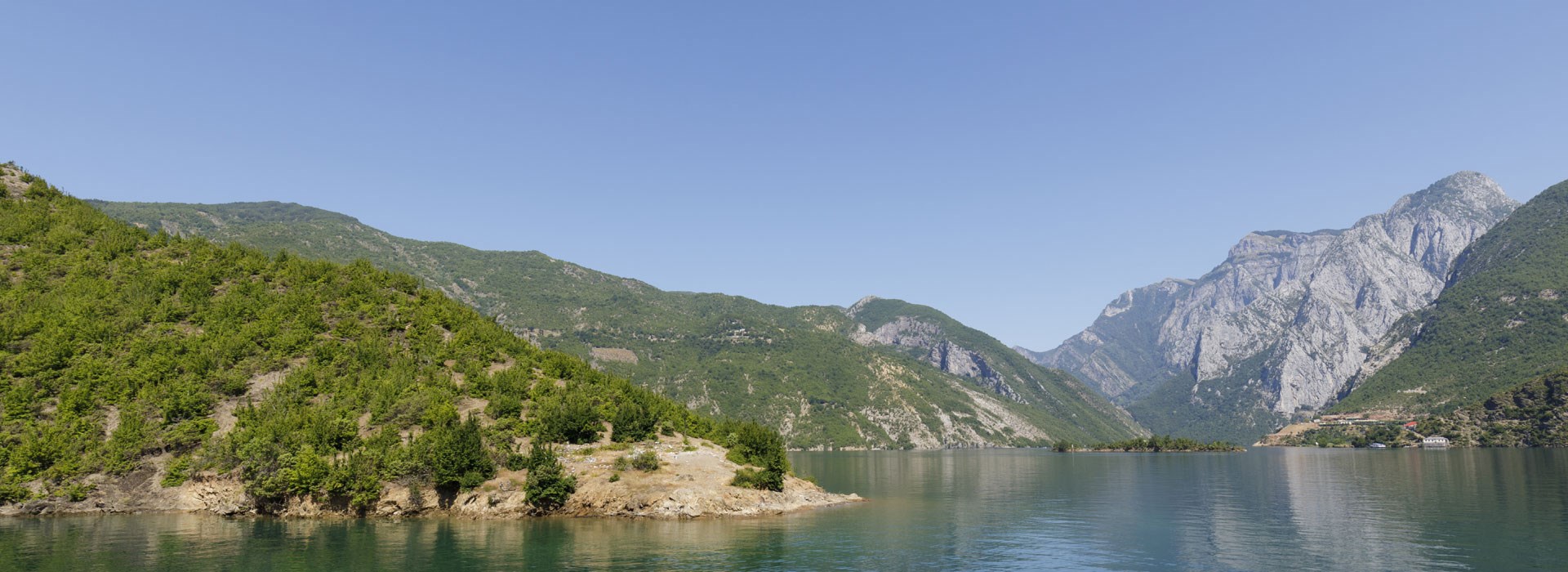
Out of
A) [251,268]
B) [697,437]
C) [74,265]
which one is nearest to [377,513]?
[697,437]

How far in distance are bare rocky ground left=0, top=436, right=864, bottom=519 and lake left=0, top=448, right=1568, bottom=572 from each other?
3.23 metres

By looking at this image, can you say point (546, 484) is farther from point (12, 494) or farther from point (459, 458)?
point (12, 494)

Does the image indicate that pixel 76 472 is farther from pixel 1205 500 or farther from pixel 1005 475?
pixel 1005 475

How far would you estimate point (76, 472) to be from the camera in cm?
8300

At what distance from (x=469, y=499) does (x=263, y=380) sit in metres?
37.8

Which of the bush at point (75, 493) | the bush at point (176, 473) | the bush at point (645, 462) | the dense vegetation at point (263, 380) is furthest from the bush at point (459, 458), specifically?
the bush at point (75, 493)

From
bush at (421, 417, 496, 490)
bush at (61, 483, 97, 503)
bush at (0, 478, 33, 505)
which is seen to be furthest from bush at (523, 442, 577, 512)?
bush at (0, 478, 33, 505)

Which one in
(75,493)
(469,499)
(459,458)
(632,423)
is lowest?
(469,499)

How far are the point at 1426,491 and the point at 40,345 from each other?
17887 centimetres

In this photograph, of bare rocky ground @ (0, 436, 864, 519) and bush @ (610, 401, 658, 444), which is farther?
bush @ (610, 401, 658, 444)

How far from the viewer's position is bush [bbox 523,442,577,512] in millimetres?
82625

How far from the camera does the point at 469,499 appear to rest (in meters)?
82.9

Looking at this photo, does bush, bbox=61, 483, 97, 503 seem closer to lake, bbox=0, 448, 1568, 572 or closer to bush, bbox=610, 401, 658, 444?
lake, bbox=0, 448, 1568, 572

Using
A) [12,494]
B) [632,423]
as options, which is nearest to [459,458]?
[632,423]
